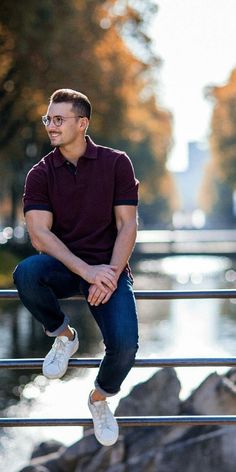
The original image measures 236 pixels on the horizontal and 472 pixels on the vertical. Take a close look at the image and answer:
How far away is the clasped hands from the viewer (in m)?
4.30

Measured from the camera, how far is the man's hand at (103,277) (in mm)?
4297

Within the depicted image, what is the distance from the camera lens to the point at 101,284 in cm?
430

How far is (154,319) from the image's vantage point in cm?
2747

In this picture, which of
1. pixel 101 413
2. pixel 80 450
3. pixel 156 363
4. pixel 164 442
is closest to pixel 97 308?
pixel 156 363

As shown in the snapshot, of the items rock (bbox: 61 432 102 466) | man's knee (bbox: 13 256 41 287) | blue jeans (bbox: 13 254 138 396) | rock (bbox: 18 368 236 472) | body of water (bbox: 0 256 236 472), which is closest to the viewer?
blue jeans (bbox: 13 254 138 396)

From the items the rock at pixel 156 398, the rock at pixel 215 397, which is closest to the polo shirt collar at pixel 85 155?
the rock at pixel 215 397

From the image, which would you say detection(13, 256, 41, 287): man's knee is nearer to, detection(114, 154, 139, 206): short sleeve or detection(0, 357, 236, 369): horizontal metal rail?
detection(0, 357, 236, 369): horizontal metal rail

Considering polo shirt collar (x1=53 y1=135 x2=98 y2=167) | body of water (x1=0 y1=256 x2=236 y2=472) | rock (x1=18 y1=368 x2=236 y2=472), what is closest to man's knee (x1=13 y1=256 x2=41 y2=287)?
polo shirt collar (x1=53 y1=135 x2=98 y2=167)

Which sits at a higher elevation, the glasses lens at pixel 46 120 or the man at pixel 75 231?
the glasses lens at pixel 46 120

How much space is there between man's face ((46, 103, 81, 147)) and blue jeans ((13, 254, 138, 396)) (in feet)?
1.60

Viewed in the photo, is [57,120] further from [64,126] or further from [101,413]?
[101,413]

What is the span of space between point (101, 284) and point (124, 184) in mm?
458

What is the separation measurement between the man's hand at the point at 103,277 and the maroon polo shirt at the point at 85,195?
0.14 m

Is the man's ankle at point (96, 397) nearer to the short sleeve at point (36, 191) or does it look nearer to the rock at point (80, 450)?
the short sleeve at point (36, 191)
